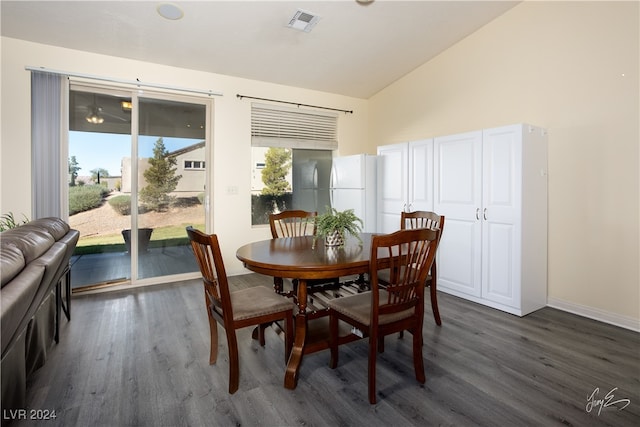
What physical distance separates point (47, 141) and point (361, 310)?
3685 millimetres

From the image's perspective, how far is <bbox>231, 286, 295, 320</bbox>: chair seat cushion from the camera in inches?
73.4

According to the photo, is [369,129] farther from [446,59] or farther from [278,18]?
[278,18]

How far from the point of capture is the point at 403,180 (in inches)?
159

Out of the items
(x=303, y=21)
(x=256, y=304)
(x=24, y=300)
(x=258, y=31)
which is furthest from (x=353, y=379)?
(x=258, y=31)

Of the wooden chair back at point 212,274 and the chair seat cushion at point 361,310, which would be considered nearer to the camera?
the wooden chair back at point 212,274

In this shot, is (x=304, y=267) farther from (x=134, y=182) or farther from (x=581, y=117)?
(x=134, y=182)

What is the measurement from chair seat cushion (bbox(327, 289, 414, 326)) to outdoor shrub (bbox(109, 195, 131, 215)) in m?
3.06

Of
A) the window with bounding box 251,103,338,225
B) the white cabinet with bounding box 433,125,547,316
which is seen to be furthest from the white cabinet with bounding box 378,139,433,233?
the window with bounding box 251,103,338,225

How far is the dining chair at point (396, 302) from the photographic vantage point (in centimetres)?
170

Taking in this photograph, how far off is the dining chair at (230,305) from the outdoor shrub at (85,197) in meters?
2.55

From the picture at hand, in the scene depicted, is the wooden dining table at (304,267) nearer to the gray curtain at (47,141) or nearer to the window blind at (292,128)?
the gray curtain at (47,141)

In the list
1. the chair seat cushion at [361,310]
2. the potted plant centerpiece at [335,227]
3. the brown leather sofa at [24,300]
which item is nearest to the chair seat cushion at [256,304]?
the chair seat cushion at [361,310]

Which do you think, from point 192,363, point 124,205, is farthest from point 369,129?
point 192,363

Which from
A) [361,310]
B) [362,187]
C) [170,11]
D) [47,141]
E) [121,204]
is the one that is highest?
[170,11]
